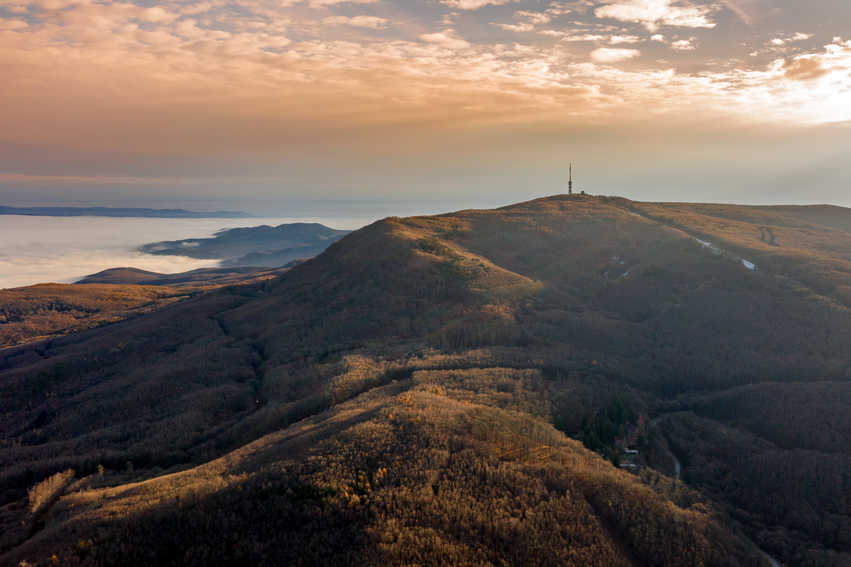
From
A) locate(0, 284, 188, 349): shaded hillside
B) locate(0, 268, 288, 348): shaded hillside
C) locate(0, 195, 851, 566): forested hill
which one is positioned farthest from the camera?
locate(0, 284, 188, 349): shaded hillside

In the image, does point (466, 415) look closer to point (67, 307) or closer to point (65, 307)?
point (67, 307)

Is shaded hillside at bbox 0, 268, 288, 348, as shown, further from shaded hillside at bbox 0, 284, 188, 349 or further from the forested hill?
the forested hill

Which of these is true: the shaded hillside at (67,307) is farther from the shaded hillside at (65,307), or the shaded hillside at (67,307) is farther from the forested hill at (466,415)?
the forested hill at (466,415)

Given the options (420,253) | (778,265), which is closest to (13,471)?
(420,253)

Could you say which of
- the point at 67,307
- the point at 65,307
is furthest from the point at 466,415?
the point at 65,307

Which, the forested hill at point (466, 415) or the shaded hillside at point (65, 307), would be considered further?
the shaded hillside at point (65, 307)

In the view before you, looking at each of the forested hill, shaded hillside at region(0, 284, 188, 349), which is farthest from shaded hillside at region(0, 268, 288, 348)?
the forested hill

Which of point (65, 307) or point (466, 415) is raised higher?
point (466, 415)

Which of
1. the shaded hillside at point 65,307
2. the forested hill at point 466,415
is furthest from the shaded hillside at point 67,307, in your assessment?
the forested hill at point 466,415
